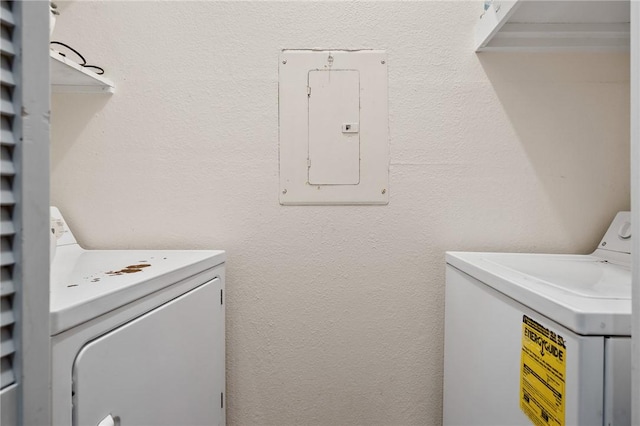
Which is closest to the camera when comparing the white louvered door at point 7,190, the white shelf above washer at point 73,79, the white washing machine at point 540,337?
the white louvered door at point 7,190

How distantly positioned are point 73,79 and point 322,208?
0.93 meters

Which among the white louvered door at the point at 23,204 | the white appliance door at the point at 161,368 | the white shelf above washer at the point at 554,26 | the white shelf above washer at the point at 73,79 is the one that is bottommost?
the white appliance door at the point at 161,368

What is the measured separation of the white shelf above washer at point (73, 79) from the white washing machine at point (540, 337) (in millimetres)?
1277

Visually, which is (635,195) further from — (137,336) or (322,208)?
(322,208)

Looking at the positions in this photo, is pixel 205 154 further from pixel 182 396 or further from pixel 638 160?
pixel 638 160

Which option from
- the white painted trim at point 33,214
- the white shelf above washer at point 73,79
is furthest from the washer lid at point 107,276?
the white shelf above washer at point 73,79

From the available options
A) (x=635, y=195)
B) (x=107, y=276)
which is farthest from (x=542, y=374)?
(x=107, y=276)

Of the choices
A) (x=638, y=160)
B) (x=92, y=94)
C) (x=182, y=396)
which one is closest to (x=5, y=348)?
(x=182, y=396)

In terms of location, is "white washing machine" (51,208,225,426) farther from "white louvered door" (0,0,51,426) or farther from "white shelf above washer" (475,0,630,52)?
"white shelf above washer" (475,0,630,52)

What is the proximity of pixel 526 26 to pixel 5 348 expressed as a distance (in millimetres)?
1478

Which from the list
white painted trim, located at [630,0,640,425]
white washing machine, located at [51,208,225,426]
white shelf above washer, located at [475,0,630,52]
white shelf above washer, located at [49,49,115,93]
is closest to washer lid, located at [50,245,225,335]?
white washing machine, located at [51,208,225,426]

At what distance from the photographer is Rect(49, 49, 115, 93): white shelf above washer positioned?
1.03m

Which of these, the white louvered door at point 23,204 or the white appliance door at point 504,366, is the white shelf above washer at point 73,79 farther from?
the white appliance door at point 504,366

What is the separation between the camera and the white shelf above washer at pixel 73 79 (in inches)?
40.5
